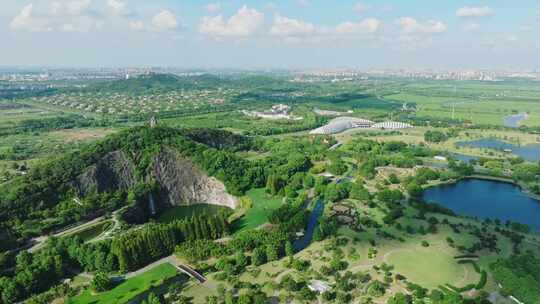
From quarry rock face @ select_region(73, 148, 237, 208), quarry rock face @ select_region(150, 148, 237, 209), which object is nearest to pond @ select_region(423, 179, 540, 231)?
quarry rock face @ select_region(73, 148, 237, 208)

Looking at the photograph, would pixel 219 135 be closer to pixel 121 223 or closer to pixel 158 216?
pixel 158 216

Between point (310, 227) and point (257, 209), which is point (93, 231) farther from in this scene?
point (310, 227)

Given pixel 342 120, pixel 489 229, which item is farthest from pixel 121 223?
pixel 342 120

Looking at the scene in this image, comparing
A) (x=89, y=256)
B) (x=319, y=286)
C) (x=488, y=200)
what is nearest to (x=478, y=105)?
(x=488, y=200)

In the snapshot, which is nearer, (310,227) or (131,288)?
(131,288)

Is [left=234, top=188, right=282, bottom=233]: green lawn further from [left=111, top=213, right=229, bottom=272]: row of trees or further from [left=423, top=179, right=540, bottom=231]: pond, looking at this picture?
[left=423, top=179, right=540, bottom=231]: pond

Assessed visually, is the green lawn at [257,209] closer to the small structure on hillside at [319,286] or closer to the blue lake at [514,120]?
the small structure on hillside at [319,286]
